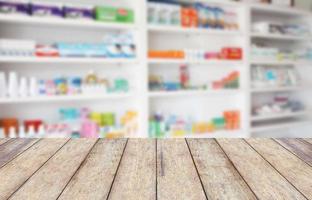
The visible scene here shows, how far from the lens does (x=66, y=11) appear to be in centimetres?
296

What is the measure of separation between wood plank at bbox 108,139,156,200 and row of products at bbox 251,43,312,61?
9.64ft

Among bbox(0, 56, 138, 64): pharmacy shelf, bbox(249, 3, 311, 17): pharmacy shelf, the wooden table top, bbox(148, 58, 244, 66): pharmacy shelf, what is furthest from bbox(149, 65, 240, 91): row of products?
the wooden table top

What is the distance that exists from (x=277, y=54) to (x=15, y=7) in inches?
124

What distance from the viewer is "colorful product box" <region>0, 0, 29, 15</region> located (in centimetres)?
276

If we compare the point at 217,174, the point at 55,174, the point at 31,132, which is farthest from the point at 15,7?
the point at 217,174

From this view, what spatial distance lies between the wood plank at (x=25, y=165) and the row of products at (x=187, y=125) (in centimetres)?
193

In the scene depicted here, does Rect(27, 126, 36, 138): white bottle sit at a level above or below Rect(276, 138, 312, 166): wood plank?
below

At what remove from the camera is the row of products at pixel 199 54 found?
11.2 ft

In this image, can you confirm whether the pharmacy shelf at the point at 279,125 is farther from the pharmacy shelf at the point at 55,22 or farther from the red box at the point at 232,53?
the pharmacy shelf at the point at 55,22

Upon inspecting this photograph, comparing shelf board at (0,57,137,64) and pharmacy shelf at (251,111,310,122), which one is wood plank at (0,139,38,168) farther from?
pharmacy shelf at (251,111,310,122)

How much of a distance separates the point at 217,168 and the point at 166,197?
322 mm

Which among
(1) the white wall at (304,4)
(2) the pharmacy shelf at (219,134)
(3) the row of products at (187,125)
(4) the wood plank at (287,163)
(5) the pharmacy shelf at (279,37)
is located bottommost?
(2) the pharmacy shelf at (219,134)

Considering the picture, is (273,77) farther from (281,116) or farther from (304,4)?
(304,4)

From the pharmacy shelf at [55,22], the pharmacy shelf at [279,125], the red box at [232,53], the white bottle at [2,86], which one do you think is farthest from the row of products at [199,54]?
the white bottle at [2,86]
